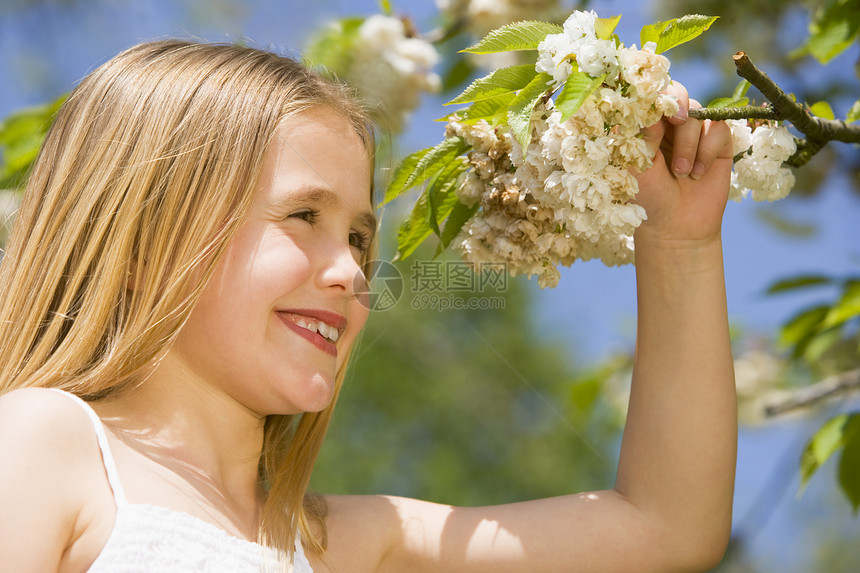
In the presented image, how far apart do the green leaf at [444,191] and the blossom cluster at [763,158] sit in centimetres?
→ 28

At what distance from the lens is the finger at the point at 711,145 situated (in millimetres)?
833

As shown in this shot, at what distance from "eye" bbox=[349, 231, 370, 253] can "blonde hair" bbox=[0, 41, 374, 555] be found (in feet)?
0.54

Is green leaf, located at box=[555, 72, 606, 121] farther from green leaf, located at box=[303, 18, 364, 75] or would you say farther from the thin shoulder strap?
green leaf, located at box=[303, 18, 364, 75]

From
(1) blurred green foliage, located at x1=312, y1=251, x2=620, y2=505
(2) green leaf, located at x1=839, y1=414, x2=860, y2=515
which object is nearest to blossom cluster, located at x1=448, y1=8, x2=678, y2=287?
(2) green leaf, located at x1=839, y1=414, x2=860, y2=515

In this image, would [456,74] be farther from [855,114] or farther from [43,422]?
[43,422]

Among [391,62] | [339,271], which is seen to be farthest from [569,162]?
[391,62]

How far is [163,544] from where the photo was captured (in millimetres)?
775

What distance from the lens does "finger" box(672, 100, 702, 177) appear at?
812 mm

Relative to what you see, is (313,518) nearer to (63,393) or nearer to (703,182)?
(63,393)

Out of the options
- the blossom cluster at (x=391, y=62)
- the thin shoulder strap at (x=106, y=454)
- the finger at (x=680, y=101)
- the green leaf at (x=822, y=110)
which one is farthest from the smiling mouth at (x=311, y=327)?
the blossom cluster at (x=391, y=62)

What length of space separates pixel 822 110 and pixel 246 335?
65 cm

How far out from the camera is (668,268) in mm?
973

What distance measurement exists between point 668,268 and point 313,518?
Result: 520 mm

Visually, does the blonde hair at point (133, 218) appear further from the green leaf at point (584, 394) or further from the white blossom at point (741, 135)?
the green leaf at point (584, 394)
